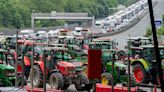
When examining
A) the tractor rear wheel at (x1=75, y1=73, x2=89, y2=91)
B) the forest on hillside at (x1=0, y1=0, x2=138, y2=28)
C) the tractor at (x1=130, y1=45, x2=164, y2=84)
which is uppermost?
the forest on hillside at (x1=0, y1=0, x2=138, y2=28)

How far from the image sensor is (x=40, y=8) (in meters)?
106

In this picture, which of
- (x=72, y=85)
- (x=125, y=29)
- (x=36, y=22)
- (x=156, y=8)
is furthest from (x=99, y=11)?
(x=72, y=85)

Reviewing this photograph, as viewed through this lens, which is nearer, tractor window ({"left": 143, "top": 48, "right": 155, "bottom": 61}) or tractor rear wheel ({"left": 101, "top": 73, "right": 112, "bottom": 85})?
tractor rear wheel ({"left": 101, "top": 73, "right": 112, "bottom": 85})

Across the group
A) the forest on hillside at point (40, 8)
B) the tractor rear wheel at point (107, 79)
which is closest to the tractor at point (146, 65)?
the tractor rear wheel at point (107, 79)

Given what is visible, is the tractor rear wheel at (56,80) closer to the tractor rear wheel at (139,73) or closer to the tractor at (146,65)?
the tractor at (146,65)

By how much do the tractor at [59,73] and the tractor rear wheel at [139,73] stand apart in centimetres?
211

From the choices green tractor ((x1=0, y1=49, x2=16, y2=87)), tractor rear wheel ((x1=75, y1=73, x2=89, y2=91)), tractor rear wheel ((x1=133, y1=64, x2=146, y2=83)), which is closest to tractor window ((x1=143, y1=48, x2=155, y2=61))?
tractor rear wheel ((x1=133, y1=64, x2=146, y2=83))

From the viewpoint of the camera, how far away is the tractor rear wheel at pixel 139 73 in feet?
60.1

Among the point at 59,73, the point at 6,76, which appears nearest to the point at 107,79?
the point at 59,73

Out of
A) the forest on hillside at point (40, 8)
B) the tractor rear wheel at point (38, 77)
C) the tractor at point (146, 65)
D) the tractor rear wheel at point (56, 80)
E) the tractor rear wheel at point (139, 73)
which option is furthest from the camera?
the forest on hillside at point (40, 8)

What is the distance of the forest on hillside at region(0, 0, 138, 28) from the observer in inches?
3150

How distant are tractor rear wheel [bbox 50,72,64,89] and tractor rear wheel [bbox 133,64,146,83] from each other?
277 centimetres

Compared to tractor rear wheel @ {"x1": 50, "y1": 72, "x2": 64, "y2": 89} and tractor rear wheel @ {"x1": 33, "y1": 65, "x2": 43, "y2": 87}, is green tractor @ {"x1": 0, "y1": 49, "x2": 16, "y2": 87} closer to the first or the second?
tractor rear wheel @ {"x1": 33, "y1": 65, "x2": 43, "y2": 87}

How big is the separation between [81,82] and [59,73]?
2.65 feet
